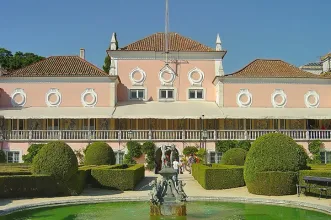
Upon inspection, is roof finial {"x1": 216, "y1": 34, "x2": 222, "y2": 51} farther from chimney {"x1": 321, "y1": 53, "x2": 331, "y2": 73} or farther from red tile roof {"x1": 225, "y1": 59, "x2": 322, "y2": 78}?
chimney {"x1": 321, "y1": 53, "x2": 331, "y2": 73}

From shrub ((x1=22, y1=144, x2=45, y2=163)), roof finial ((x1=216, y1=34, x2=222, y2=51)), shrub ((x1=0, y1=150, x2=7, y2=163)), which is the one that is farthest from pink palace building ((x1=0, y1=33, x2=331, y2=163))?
shrub ((x1=0, y1=150, x2=7, y2=163))

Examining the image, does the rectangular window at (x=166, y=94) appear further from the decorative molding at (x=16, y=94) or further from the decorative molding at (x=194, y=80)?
the decorative molding at (x=16, y=94)

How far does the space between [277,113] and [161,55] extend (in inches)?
442

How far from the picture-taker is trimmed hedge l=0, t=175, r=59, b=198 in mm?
20109

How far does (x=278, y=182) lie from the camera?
20.8 metres

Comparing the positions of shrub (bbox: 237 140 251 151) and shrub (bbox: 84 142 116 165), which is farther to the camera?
shrub (bbox: 237 140 251 151)

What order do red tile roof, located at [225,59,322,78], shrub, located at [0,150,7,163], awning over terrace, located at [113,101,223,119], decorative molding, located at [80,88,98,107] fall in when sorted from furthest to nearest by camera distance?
1. red tile roof, located at [225,59,322,78]
2. decorative molding, located at [80,88,98,107]
3. awning over terrace, located at [113,101,223,119]
4. shrub, located at [0,150,7,163]

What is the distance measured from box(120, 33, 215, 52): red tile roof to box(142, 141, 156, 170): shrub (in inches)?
388

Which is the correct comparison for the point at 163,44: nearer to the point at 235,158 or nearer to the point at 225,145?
the point at 225,145

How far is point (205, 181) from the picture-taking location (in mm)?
23906

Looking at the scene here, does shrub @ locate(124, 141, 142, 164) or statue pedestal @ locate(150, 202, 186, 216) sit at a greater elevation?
shrub @ locate(124, 141, 142, 164)

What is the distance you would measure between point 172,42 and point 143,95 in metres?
5.67

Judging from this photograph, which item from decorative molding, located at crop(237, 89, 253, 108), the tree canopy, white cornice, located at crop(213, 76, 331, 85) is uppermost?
the tree canopy

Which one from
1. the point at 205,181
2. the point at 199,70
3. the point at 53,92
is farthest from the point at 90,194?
the point at 199,70
